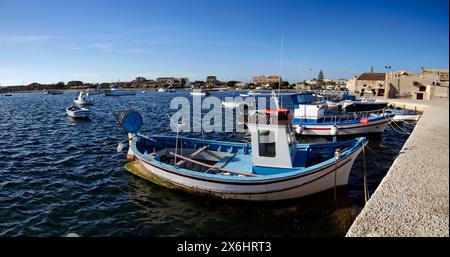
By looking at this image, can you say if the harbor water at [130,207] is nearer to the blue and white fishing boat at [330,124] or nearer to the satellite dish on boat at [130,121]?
the satellite dish on boat at [130,121]

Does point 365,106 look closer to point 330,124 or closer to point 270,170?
point 330,124

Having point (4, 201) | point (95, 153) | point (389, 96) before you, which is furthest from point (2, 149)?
point (389, 96)

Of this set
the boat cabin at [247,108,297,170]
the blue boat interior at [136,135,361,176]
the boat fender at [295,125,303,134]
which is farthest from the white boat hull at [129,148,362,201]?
the boat fender at [295,125,303,134]

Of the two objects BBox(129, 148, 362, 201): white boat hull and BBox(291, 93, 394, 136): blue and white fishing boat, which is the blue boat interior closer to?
BBox(129, 148, 362, 201): white boat hull

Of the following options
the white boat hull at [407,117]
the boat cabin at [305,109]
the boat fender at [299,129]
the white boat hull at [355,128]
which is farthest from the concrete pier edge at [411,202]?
the white boat hull at [407,117]

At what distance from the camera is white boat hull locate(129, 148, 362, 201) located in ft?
39.0

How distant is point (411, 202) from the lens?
8.51m

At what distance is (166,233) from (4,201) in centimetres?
749

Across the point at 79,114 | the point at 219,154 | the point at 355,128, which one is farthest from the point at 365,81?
the point at 219,154

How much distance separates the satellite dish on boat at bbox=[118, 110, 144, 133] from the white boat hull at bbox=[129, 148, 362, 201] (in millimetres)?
4600

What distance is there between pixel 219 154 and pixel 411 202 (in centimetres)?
951

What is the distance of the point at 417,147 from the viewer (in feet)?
52.9

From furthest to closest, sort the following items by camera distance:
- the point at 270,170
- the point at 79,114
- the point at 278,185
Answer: the point at 79,114
the point at 270,170
the point at 278,185

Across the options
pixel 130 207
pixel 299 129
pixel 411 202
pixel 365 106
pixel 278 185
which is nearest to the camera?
pixel 411 202
